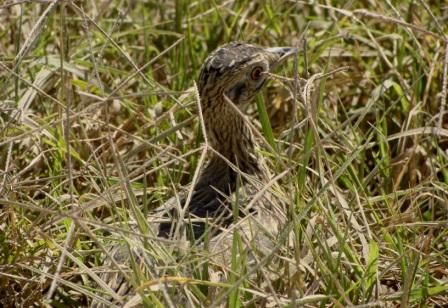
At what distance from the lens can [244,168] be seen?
4.97 m

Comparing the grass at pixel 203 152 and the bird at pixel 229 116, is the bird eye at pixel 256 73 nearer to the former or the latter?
the bird at pixel 229 116

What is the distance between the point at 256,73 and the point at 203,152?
117cm

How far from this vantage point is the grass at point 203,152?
380cm

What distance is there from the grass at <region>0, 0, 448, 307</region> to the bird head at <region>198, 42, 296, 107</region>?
0.11 meters

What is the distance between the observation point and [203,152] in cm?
372

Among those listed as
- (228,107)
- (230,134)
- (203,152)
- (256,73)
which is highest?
(203,152)

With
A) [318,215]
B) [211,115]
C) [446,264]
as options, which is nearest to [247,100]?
[211,115]

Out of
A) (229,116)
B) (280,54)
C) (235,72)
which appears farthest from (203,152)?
(280,54)

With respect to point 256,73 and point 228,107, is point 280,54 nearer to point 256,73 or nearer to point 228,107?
point 256,73

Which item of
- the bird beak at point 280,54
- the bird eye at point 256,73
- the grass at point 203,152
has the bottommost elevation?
the grass at point 203,152

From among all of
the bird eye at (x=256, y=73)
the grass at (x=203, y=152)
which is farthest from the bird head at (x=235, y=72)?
the grass at (x=203, y=152)

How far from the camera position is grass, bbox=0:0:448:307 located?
3.80 metres

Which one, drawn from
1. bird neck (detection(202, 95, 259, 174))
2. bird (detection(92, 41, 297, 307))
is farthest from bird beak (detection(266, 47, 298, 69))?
bird neck (detection(202, 95, 259, 174))

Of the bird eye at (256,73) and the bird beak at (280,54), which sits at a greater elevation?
the bird beak at (280,54)
